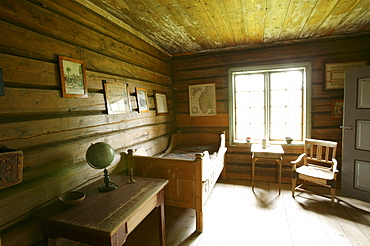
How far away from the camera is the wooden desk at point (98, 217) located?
1.33 meters

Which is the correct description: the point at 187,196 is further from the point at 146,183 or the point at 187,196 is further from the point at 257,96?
the point at 257,96

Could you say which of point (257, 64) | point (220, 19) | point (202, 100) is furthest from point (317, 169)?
point (220, 19)

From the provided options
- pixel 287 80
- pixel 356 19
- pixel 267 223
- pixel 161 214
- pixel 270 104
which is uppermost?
pixel 356 19

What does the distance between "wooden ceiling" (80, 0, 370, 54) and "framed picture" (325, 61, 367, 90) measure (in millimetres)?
542

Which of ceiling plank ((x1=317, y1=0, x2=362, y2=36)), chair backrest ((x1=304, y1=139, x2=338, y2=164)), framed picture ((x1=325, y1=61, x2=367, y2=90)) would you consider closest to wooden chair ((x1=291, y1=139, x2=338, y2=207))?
chair backrest ((x1=304, y1=139, x2=338, y2=164))

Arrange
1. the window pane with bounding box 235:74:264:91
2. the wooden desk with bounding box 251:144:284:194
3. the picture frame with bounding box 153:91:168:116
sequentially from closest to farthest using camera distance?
the wooden desk with bounding box 251:144:284:194 < the picture frame with bounding box 153:91:168:116 < the window pane with bounding box 235:74:264:91

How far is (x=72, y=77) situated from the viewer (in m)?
1.97

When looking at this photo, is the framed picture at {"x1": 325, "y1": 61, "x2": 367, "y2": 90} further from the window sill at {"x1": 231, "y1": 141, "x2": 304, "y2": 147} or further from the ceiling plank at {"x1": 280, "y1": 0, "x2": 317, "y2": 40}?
the window sill at {"x1": 231, "y1": 141, "x2": 304, "y2": 147}

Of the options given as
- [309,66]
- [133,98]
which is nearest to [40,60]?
[133,98]

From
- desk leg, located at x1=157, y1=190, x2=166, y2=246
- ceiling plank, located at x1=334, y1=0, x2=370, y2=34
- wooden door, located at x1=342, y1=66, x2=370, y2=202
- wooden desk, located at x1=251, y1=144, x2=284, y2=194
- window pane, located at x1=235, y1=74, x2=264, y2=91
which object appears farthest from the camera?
window pane, located at x1=235, y1=74, x2=264, y2=91

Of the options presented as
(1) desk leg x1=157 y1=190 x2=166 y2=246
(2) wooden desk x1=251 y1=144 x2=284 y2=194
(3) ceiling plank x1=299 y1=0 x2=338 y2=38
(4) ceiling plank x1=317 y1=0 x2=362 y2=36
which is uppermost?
(3) ceiling plank x1=299 y1=0 x2=338 y2=38

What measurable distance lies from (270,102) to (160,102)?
2326mm

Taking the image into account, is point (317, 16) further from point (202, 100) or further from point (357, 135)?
point (202, 100)

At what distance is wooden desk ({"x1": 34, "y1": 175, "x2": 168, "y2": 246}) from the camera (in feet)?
4.35
